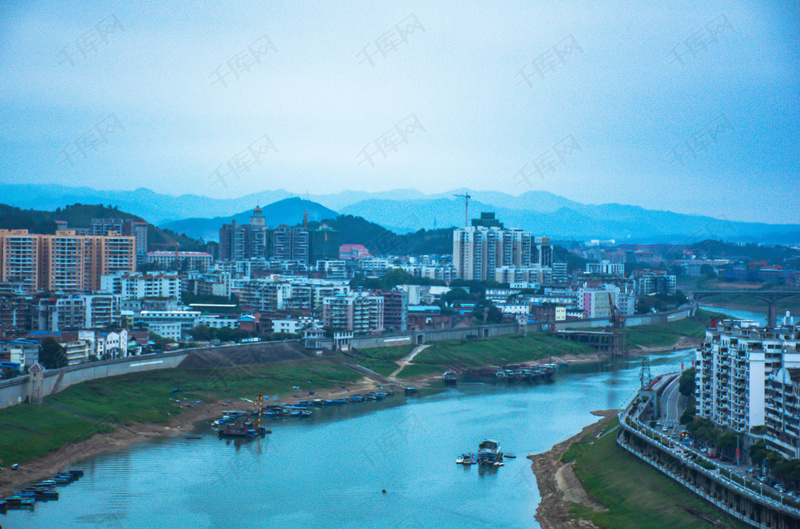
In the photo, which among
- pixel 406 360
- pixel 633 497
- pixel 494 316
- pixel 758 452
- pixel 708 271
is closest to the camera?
pixel 758 452

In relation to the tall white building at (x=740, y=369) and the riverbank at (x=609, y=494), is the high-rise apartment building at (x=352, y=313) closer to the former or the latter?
the riverbank at (x=609, y=494)

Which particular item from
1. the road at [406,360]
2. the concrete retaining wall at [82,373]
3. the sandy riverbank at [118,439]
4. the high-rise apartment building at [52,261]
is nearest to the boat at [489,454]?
the sandy riverbank at [118,439]

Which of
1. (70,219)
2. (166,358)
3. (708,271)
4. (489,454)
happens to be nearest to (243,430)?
(489,454)

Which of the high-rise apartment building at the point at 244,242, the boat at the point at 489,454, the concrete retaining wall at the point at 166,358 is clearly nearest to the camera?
the boat at the point at 489,454

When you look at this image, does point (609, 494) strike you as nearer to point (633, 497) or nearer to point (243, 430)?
point (633, 497)

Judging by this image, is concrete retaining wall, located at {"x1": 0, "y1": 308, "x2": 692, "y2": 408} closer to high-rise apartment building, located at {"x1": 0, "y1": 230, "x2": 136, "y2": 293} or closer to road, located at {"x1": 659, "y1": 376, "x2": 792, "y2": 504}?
road, located at {"x1": 659, "y1": 376, "x2": 792, "y2": 504}

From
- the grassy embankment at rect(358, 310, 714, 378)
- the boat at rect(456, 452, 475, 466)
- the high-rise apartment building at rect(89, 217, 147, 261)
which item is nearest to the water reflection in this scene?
the boat at rect(456, 452, 475, 466)
